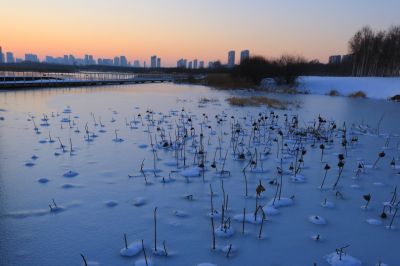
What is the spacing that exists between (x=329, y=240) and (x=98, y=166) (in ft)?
13.6

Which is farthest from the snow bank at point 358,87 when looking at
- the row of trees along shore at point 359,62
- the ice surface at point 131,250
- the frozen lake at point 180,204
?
the ice surface at point 131,250

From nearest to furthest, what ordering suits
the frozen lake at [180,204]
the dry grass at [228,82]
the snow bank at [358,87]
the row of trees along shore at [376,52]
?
the frozen lake at [180,204] → the snow bank at [358,87] → the dry grass at [228,82] → the row of trees along shore at [376,52]

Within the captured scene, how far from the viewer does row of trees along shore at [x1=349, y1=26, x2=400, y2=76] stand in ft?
174

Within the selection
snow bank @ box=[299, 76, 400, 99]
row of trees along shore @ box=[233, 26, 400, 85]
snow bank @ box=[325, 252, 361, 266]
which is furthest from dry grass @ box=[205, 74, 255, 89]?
snow bank @ box=[325, 252, 361, 266]

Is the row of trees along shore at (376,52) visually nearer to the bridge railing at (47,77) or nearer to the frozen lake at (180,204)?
the bridge railing at (47,77)

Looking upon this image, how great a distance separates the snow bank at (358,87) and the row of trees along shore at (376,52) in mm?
16070

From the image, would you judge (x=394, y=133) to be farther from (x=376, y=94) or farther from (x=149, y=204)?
(x=376, y=94)

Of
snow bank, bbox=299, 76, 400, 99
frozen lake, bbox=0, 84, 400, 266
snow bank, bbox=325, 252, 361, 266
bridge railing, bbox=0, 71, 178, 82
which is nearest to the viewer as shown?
snow bank, bbox=325, 252, 361, 266

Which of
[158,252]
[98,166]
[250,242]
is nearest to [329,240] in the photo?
[250,242]

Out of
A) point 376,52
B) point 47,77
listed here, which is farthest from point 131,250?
point 376,52

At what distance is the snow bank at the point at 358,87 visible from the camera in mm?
33403

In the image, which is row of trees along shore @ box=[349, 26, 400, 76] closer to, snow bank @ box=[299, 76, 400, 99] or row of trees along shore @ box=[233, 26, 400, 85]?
row of trees along shore @ box=[233, 26, 400, 85]

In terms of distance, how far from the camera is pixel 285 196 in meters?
4.66

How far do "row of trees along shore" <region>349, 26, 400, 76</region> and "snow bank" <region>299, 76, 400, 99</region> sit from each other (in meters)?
16.1
